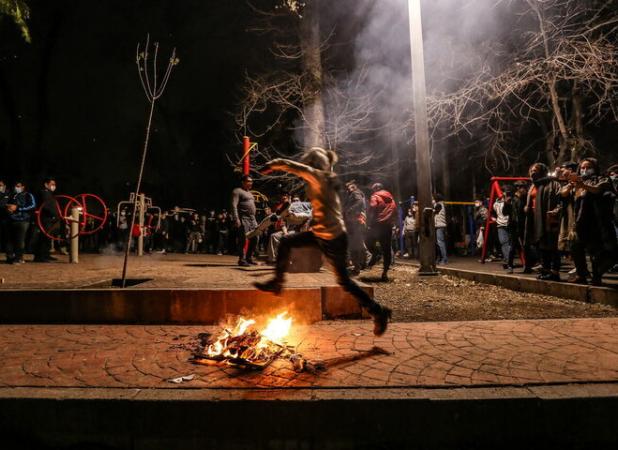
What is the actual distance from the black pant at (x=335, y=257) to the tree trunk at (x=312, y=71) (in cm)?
1164

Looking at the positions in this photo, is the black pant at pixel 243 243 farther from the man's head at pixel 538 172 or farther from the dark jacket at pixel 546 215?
A: the man's head at pixel 538 172

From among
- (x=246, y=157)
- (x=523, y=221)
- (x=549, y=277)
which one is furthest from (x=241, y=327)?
(x=246, y=157)

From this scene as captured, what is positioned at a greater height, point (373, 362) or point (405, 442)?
point (373, 362)

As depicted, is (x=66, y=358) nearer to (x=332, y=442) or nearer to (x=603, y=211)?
(x=332, y=442)

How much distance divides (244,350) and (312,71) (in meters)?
13.7

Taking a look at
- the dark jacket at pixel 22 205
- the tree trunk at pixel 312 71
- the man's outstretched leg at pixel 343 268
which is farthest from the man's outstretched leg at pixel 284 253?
the tree trunk at pixel 312 71

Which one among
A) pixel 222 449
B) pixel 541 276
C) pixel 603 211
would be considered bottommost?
pixel 222 449

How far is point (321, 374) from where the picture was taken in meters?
3.56

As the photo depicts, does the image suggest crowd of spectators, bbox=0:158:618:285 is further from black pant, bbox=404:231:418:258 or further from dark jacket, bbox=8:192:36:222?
black pant, bbox=404:231:418:258

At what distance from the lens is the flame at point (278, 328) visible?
4.60 metres

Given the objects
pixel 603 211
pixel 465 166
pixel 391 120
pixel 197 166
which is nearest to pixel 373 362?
pixel 603 211

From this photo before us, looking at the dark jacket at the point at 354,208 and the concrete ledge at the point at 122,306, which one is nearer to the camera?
the concrete ledge at the point at 122,306

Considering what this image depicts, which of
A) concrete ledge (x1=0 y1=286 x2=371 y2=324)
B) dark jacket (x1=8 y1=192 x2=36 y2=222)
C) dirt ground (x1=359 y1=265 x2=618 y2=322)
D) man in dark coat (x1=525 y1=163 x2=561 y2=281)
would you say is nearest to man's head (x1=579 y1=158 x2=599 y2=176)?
man in dark coat (x1=525 y1=163 x2=561 y2=281)

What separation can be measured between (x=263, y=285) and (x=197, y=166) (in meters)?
32.6
